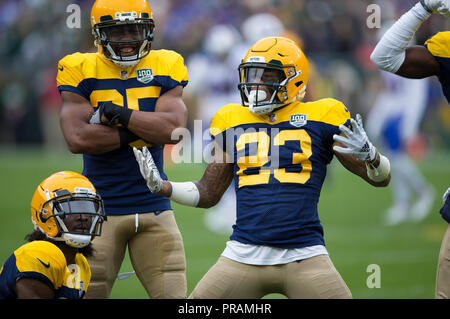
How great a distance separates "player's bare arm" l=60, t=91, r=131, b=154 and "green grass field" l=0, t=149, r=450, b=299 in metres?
2.61

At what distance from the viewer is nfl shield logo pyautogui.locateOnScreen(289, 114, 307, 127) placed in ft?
12.8

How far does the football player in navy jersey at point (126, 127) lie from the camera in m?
4.36

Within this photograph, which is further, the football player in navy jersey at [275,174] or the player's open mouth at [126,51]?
the player's open mouth at [126,51]

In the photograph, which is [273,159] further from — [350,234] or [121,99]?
[350,234]

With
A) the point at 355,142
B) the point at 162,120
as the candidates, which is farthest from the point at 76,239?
the point at 355,142

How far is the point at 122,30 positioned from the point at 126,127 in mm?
594

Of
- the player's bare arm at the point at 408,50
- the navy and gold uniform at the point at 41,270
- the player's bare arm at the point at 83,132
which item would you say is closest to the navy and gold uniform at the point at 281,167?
the player's bare arm at the point at 408,50

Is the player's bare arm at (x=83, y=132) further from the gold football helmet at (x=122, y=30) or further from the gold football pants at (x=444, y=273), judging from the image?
the gold football pants at (x=444, y=273)

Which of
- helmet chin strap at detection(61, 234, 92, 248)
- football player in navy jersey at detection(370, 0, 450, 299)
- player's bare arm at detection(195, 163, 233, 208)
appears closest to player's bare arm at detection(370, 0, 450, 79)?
football player in navy jersey at detection(370, 0, 450, 299)

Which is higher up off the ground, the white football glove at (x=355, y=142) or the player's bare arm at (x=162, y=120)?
the player's bare arm at (x=162, y=120)

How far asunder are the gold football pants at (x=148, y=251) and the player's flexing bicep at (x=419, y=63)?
1.69 metres

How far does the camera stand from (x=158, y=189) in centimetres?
391

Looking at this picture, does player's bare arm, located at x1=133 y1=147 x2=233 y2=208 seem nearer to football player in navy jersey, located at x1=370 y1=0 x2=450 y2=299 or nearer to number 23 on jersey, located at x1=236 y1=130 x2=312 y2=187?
number 23 on jersey, located at x1=236 y1=130 x2=312 y2=187
